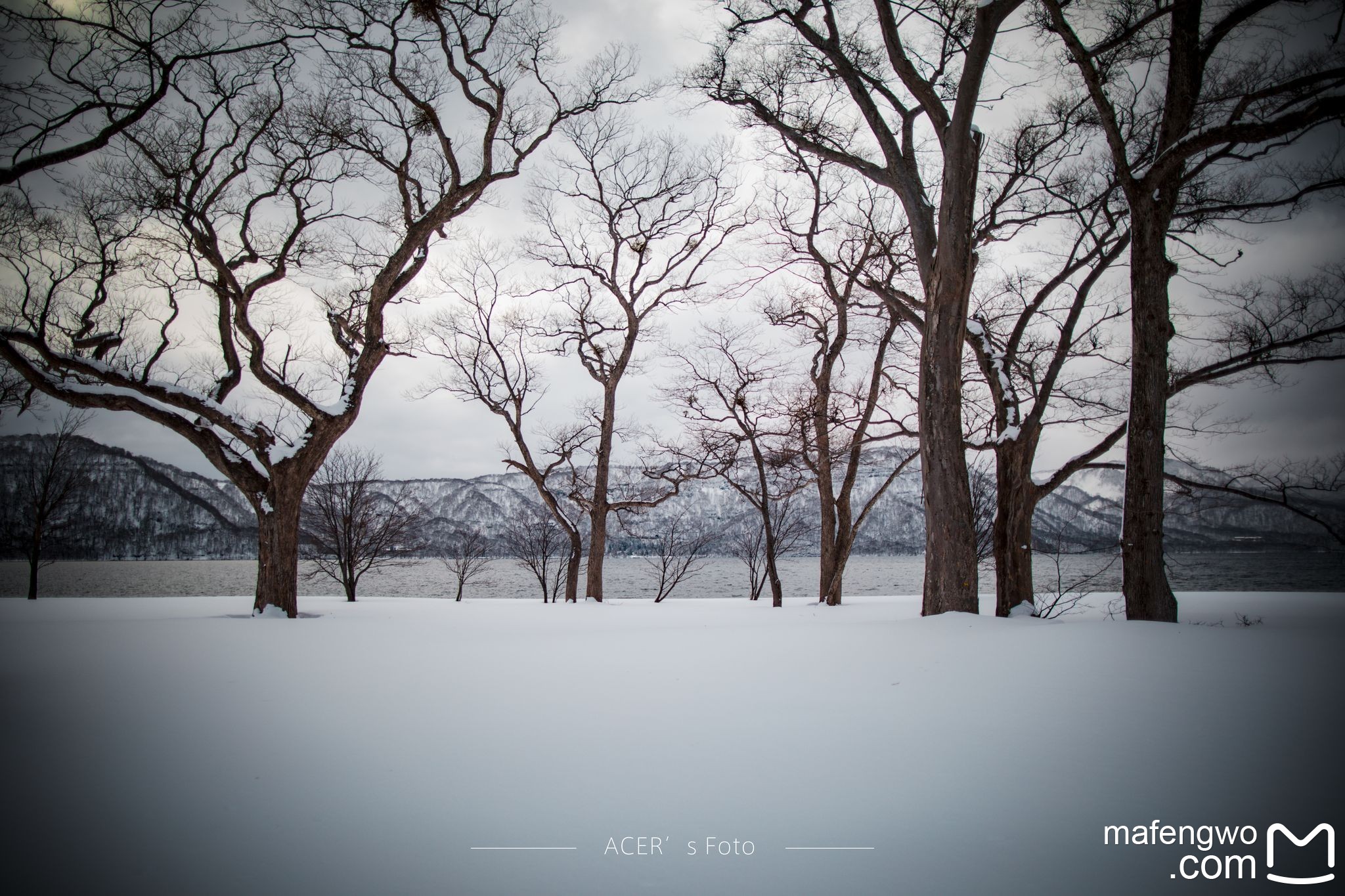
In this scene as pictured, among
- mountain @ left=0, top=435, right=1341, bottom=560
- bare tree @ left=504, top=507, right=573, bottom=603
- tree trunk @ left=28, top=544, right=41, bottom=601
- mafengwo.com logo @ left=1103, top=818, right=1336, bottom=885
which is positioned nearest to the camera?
mafengwo.com logo @ left=1103, top=818, right=1336, bottom=885

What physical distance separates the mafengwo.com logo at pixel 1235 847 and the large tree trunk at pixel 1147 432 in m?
5.07

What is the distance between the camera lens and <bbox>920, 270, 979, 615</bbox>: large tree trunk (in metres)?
6.77

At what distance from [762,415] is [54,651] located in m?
12.5

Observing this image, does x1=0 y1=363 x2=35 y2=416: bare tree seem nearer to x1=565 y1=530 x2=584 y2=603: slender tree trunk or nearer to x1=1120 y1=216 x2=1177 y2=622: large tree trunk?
x1=565 y1=530 x2=584 y2=603: slender tree trunk

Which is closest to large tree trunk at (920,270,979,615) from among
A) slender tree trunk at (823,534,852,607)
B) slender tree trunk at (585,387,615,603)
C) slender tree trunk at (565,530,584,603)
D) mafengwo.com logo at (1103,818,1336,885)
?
mafengwo.com logo at (1103,818,1336,885)

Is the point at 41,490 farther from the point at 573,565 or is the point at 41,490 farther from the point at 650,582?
the point at 650,582

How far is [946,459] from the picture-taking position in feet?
22.8

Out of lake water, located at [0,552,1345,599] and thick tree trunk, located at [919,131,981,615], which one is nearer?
thick tree trunk, located at [919,131,981,615]

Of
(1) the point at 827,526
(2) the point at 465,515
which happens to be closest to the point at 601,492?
(1) the point at 827,526

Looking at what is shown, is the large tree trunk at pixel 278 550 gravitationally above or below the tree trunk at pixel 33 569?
above

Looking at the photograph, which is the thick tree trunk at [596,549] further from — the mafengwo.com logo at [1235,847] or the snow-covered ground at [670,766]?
the mafengwo.com logo at [1235,847]

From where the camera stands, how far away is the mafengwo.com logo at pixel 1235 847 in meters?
1.72

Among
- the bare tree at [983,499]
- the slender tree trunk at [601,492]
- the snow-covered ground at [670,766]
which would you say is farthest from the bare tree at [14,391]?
the bare tree at [983,499]

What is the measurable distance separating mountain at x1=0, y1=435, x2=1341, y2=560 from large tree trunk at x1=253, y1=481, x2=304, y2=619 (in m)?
11.2
